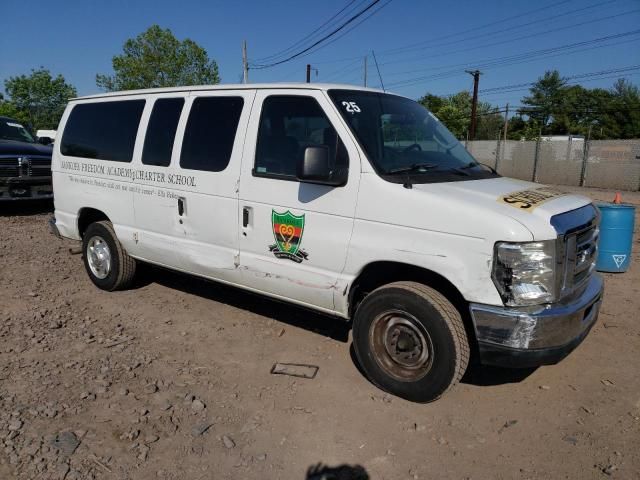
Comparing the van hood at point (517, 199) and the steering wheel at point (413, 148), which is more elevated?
the steering wheel at point (413, 148)

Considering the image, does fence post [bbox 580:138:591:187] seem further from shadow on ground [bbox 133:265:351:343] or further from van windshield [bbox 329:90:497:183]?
shadow on ground [bbox 133:265:351:343]

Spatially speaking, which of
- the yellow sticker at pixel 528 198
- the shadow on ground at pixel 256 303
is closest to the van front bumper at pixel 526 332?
the yellow sticker at pixel 528 198

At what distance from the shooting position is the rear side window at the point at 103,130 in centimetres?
513

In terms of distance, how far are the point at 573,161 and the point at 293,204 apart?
768 inches

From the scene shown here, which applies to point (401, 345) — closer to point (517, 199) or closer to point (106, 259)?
point (517, 199)

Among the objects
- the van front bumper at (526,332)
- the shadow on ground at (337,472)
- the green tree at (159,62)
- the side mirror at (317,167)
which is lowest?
the shadow on ground at (337,472)

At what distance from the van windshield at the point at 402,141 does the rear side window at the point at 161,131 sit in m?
1.70

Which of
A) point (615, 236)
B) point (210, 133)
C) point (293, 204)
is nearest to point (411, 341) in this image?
point (293, 204)

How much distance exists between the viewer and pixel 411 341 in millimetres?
3463

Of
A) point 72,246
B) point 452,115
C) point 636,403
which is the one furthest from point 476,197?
point 452,115

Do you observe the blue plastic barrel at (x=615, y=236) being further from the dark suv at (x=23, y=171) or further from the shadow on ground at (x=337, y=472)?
the dark suv at (x=23, y=171)

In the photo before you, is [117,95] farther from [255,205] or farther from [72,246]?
[72,246]

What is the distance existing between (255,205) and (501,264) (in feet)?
6.42

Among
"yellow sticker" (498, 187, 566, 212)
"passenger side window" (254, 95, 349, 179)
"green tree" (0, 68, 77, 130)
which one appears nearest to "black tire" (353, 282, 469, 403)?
"yellow sticker" (498, 187, 566, 212)
